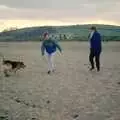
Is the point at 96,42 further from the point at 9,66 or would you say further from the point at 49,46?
the point at 9,66

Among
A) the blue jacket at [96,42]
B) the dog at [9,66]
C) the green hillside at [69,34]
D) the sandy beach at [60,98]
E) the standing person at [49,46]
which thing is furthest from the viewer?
the green hillside at [69,34]

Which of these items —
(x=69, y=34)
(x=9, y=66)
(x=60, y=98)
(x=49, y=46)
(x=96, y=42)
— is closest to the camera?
(x=60, y=98)

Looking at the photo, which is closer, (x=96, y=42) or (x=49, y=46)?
(x=49, y=46)

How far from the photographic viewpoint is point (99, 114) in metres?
11.5

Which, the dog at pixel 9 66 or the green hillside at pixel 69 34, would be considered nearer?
the dog at pixel 9 66

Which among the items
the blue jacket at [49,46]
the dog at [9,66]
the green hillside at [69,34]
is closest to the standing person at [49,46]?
the blue jacket at [49,46]

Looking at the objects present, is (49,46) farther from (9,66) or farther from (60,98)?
(60,98)

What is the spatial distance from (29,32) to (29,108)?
87113 mm

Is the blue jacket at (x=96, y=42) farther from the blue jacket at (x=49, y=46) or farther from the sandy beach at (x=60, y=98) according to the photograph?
the sandy beach at (x=60, y=98)

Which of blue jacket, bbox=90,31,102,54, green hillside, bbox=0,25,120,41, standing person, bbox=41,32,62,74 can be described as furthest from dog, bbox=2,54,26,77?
green hillside, bbox=0,25,120,41

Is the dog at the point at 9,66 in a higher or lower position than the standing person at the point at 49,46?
lower

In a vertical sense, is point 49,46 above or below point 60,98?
above

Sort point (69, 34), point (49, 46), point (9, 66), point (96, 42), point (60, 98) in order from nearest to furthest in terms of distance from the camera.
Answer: point (60, 98), point (9, 66), point (49, 46), point (96, 42), point (69, 34)

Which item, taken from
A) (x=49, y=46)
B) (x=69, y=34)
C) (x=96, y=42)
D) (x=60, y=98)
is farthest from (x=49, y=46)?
(x=69, y=34)
